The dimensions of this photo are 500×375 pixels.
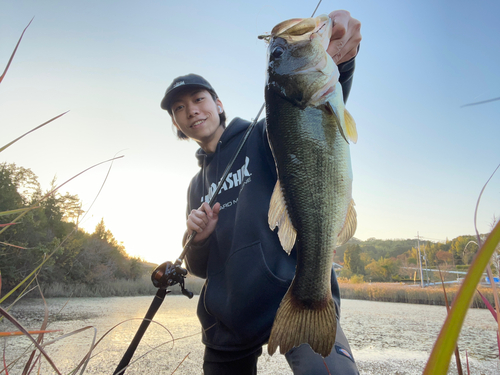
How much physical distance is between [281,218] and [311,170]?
9.5 inches

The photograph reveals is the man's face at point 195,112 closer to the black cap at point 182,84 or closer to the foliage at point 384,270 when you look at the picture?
the black cap at point 182,84

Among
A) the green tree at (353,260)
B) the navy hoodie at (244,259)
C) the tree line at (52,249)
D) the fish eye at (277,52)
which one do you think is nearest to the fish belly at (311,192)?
the fish eye at (277,52)

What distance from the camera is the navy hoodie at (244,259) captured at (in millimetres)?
1705

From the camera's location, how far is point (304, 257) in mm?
1160

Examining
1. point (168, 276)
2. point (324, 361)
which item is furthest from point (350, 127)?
point (168, 276)

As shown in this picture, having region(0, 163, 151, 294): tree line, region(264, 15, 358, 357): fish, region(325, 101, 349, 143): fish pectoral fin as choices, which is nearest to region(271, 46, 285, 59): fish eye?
region(264, 15, 358, 357): fish

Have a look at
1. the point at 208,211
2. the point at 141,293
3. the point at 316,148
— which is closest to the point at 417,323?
the point at 208,211

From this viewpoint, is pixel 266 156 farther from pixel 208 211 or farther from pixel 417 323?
pixel 417 323

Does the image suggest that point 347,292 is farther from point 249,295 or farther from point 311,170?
point 311,170

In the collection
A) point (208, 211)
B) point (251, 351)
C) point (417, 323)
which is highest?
point (208, 211)

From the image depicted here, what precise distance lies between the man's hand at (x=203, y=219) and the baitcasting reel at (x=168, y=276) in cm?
27

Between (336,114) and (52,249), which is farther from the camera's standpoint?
(52,249)

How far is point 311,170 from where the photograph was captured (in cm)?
113

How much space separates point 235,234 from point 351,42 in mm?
1284
